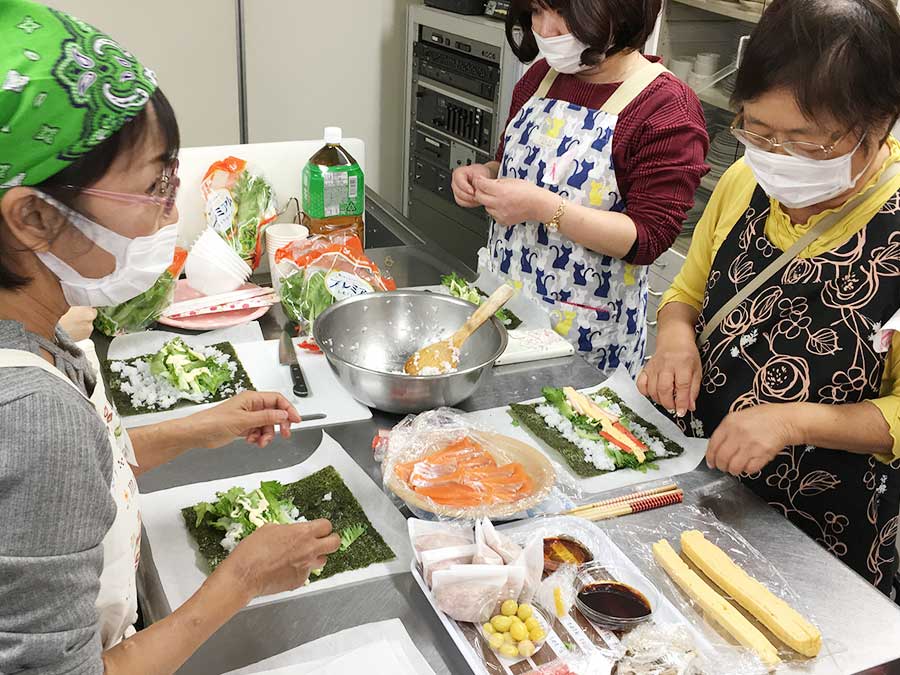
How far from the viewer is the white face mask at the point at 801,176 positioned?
4.13 feet

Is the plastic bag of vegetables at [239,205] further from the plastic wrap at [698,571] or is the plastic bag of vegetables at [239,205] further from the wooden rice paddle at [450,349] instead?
the plastic wrap at [698,571]

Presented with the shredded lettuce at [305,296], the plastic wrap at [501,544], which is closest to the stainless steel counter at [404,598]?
the plastic wrap at [501,544]

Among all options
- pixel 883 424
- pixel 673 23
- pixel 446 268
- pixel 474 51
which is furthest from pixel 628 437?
pixel 474 51

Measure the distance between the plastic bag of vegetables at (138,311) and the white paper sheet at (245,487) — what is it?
0.55 meters

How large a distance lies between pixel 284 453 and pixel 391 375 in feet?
0.74

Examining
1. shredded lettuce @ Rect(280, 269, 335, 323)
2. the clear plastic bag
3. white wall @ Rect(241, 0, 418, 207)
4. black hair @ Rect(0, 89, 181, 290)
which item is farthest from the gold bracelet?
white wall @ Rect(241, 0, 418, 207)

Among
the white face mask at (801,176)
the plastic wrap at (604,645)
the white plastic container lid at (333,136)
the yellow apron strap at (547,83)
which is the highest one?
the yellow apron strap at (547,83)

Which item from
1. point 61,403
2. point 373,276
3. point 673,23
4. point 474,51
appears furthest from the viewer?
point 474,51

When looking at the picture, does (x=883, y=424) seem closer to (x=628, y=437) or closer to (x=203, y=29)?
(x=628, y=437)

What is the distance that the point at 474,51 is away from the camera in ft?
11.4

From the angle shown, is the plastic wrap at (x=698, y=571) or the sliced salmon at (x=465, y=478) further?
the sliced salmon at (x=465, y=478)

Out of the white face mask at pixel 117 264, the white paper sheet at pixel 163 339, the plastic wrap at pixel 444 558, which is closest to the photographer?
the white face mask at pixel 117 264

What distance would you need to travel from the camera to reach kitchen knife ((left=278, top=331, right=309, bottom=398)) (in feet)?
5.07

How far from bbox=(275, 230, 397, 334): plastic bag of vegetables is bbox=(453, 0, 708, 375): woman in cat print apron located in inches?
13.0
